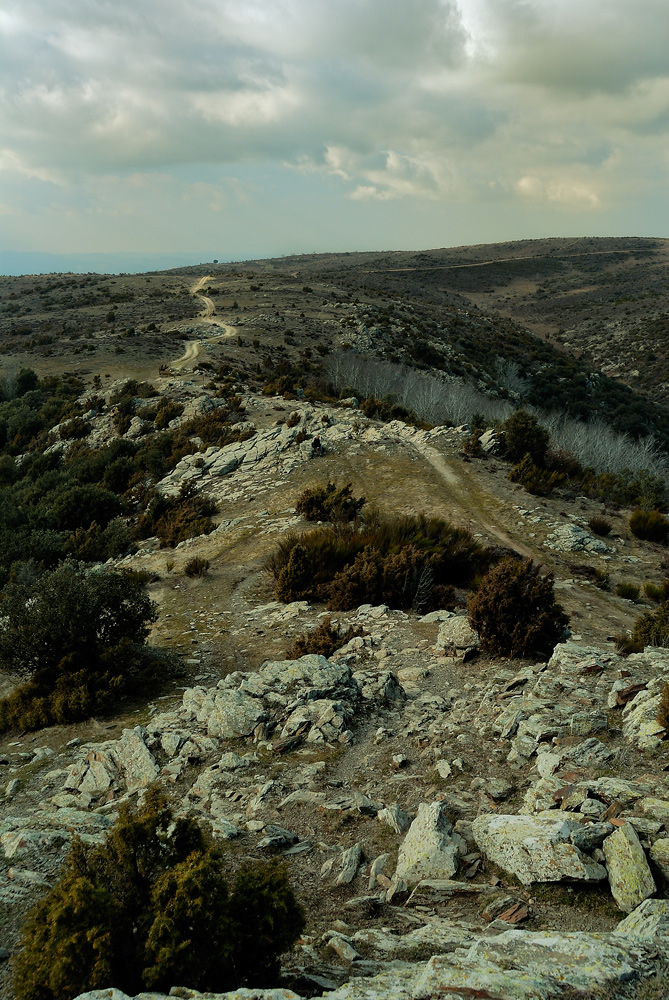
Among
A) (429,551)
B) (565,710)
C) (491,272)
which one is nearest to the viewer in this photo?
(565,710)

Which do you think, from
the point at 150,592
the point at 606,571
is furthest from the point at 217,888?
the point at 606,571

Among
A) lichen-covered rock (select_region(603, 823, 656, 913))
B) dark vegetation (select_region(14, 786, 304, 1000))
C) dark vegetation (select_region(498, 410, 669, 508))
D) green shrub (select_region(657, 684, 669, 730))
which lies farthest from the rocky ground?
dark vegetation (select_region(498, 410, 669, 508))

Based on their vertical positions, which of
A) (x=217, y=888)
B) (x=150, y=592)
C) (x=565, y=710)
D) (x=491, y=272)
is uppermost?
(x=491, y=272)

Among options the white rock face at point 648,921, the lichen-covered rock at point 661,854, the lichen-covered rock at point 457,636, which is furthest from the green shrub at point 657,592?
the white rock face at point 648,921

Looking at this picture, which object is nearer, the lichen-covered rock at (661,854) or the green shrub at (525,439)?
the lichen-covered rock at (661,854)

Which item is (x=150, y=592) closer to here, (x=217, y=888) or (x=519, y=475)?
(x=217, y=888)

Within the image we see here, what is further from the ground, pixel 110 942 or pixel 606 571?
pixel 110 942

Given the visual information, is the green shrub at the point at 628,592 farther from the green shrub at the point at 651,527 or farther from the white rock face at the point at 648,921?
the white rock face at the point at 648,921

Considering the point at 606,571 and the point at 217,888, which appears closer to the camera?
the point at 217,888
